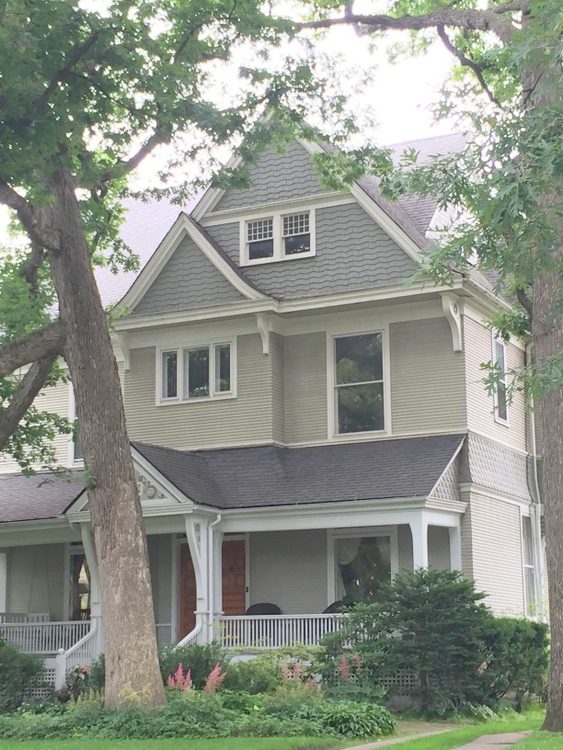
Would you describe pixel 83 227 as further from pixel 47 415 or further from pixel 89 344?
pixel 47 415

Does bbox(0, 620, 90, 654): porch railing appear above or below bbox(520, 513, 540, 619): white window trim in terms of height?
below

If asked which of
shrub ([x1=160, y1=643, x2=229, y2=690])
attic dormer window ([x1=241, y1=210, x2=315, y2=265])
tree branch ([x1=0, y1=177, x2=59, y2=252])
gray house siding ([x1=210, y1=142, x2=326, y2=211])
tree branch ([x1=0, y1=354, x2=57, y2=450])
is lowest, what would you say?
shrub ([x1=160, y1=643, x2=229, y2=690])

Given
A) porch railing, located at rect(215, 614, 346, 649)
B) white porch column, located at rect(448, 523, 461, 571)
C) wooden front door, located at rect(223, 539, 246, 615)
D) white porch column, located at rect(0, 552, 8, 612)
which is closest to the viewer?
porch railing, located at rect(215, 614, 346, 649)

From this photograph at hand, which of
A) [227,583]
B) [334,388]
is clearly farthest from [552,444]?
[227,583]

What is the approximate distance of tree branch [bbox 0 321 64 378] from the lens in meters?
16.8

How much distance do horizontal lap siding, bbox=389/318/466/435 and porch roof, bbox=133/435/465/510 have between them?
1.19 feet

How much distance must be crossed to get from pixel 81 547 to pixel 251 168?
29.5 ft

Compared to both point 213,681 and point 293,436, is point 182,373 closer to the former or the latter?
point 293,436

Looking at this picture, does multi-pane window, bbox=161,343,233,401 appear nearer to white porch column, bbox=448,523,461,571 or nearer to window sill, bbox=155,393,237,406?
window sill, bbox=155,393,237,406

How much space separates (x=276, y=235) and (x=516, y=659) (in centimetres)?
1024

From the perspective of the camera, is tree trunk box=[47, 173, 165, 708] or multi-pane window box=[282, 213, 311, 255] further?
multi-pane window box=[282, 213, 311, 255]

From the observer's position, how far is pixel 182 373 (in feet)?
78.2

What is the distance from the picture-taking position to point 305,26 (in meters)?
20.9

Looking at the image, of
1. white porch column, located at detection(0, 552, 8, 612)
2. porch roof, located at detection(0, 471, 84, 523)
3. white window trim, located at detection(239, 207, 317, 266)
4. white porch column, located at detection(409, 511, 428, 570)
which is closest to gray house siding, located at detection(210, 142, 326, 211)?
white window trim, located at detection(239, 207, 317, 266)
